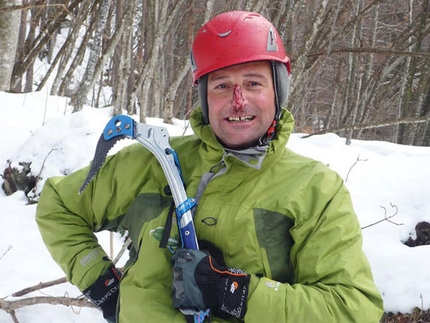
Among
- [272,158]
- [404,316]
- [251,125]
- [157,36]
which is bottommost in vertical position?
[404,316]

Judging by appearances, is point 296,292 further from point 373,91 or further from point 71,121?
point 373,91

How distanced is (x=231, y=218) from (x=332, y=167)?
316 cm

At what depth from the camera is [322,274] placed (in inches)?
56.4

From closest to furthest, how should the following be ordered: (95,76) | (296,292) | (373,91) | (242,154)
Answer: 1. (296,292)
2. (242,154)
3. (95,76)
4. (373,91)

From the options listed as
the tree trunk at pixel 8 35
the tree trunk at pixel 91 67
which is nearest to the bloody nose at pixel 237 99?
the tree trunk at pixel 8 35

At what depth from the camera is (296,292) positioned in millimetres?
1391

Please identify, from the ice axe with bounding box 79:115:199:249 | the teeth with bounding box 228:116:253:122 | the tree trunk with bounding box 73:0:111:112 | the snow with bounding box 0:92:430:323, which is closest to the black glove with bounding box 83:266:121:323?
the ice axe with bounding box 79:115:199:249

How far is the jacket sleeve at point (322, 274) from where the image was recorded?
1376mm

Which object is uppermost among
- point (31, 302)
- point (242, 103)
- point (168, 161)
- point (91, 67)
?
point (242, 103)

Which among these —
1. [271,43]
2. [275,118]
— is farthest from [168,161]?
[271,43]

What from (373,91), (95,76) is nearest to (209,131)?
(95,76)

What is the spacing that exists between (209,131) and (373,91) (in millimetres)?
9765

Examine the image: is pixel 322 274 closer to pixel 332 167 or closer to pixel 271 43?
pixel 271 43

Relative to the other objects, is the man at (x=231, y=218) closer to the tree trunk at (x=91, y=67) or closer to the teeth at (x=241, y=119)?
the teeth at (x=241, y=119)
